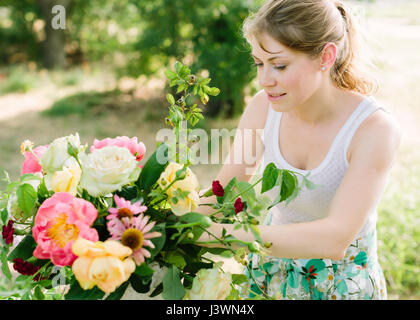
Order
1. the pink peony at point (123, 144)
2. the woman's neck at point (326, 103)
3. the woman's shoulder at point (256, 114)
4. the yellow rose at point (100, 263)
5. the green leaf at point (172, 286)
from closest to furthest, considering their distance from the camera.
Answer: the yellow rose at point (100, 263)
the green leaf at point (172, 286)
the pink peony at point (123, 144)
the woman's neck at point (326, 103)
the woman's shoulder at point (256, 114)

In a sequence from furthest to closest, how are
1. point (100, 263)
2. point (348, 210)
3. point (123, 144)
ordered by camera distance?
point (348, 210), point (123, 144), point (100, 263)

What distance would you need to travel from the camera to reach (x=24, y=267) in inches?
35.3

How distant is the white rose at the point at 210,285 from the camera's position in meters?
0.86

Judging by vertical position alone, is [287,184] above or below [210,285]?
above

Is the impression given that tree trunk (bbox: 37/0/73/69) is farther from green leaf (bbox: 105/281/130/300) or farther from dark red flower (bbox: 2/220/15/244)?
green leaf (bbox: 105/281/130/300)

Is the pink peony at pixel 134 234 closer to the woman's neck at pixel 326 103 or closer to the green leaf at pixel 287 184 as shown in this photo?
the green leaf at pixel 287 184

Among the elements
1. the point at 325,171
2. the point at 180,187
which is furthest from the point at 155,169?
the point at 325,171

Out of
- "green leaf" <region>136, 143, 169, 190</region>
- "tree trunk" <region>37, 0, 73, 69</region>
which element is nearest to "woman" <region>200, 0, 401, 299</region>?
"green leaf" <region>136, 143, 169, 190</region>

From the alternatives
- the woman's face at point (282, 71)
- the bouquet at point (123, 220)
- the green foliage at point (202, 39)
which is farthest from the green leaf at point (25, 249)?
the green foliage at point (202, 39)

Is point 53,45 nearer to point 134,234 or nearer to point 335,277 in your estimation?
point 335,277

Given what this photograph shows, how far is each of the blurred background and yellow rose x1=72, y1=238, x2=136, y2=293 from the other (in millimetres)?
2388

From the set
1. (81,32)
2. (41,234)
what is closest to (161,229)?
(41,234)

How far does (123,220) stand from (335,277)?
0.94 m
